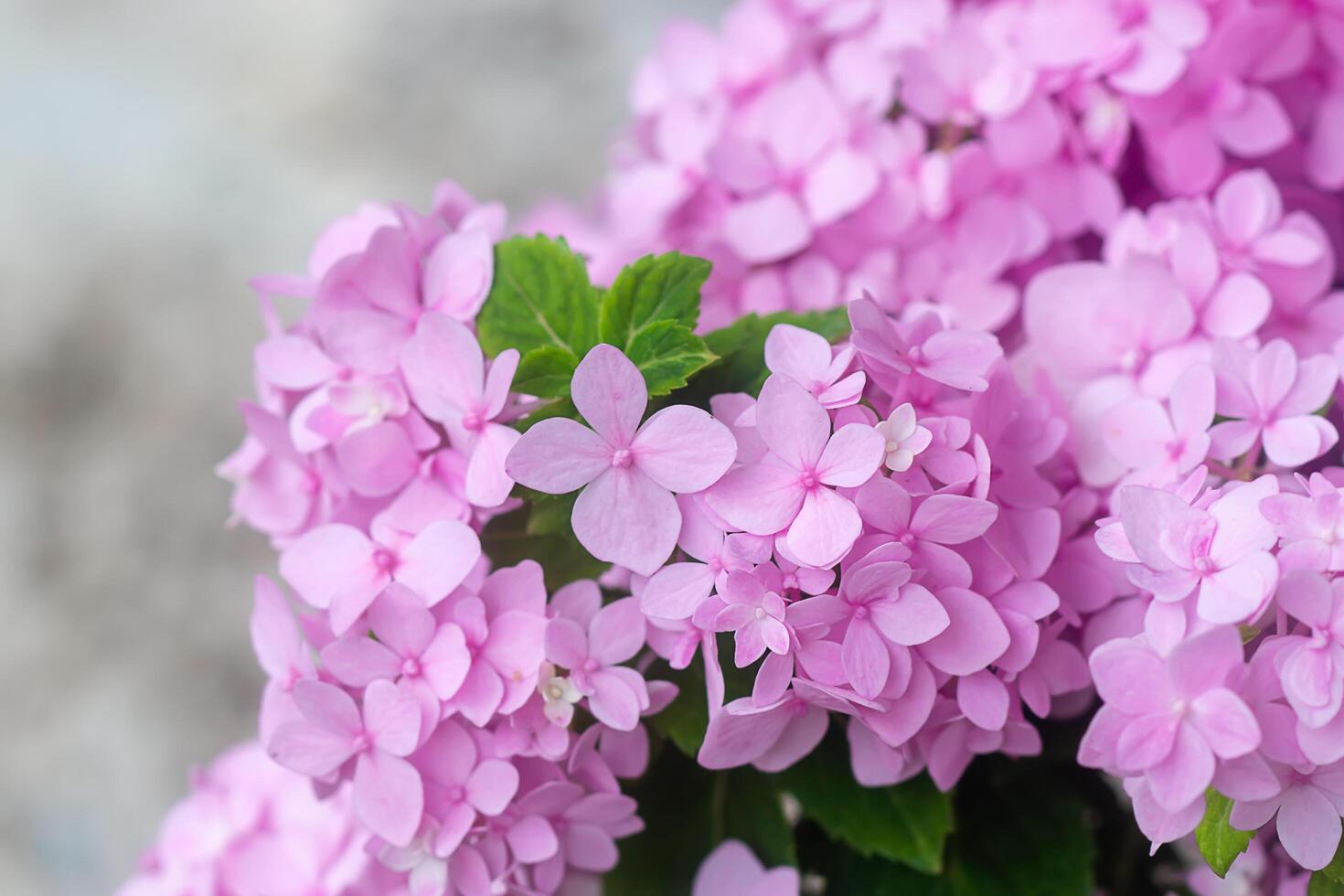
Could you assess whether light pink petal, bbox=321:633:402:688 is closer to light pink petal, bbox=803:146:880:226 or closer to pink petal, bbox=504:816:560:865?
pink petal, bbox=504:816:560:865

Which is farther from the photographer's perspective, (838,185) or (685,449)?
(838,185)

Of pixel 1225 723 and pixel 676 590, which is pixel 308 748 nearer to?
pixel 676 590

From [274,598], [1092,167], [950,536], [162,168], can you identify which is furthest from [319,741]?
[162,168]

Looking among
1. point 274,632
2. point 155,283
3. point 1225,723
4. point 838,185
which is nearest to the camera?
point 1225,723

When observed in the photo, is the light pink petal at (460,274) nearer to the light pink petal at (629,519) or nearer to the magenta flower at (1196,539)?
the light pink petal at (629,519)

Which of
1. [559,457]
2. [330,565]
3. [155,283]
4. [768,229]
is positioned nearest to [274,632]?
[330,565]

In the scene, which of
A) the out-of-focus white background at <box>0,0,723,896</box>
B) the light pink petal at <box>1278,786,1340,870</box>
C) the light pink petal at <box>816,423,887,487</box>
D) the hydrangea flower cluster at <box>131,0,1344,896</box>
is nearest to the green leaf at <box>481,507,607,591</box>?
the hydrangea flower cluster at <box>131,0,1344,896</box>
